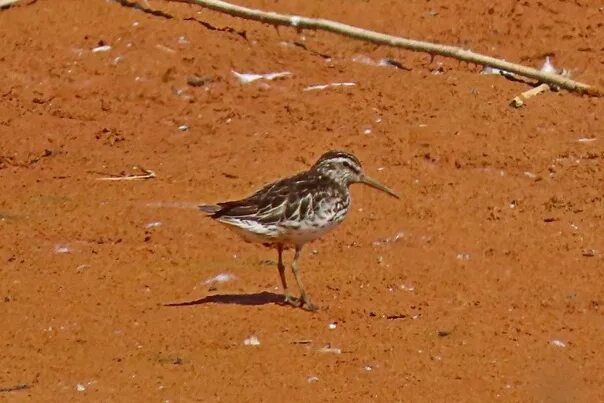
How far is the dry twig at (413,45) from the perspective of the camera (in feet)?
48.5

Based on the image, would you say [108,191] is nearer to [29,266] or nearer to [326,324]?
[29,266]

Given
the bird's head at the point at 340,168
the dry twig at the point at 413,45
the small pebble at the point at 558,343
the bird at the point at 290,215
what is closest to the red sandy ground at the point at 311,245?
the small pebble at the point at 558,343

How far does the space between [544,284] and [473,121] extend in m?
3.22

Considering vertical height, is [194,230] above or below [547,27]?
below

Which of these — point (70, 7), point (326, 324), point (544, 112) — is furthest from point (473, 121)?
point (70, 7)

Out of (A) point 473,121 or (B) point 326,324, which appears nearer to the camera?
(B) point 326,324

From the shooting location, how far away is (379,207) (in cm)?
1329

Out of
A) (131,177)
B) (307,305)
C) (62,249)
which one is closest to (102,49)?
(131,177)

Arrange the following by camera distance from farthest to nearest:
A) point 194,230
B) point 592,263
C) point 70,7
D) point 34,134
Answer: point 70,7
point 34,134
point 194,230
point 592,263

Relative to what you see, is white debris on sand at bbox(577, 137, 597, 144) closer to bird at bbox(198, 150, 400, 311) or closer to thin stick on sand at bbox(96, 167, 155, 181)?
bird at bbox(198, 150, 400, 311)

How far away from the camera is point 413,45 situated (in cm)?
1502

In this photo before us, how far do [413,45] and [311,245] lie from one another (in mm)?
2977

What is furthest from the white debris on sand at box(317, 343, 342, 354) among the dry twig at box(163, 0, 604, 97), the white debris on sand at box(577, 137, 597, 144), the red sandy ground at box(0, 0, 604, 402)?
the dry twig at box(163, 0, 604, 97)

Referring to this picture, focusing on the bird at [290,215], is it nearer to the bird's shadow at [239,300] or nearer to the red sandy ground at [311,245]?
the bird's shadow at [239,300]
